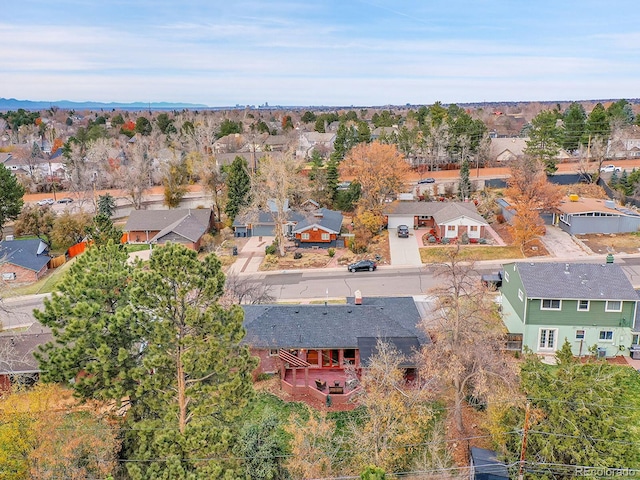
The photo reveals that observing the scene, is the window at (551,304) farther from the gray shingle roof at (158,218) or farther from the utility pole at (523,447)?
the gray shingle roof at (158,218)

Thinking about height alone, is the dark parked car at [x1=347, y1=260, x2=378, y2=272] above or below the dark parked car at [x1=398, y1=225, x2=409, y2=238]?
below

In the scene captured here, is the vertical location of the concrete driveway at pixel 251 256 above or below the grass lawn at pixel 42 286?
above

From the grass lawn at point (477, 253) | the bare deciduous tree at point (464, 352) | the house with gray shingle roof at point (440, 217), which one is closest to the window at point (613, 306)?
the bare deciduous tree at point (464, 352)

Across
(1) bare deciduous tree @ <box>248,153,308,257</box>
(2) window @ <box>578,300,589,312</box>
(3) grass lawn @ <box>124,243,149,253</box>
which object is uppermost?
(1) bare deciduous tree @ <box>248,153,308,257</box>

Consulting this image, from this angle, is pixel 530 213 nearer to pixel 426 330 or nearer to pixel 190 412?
pixel 426 330

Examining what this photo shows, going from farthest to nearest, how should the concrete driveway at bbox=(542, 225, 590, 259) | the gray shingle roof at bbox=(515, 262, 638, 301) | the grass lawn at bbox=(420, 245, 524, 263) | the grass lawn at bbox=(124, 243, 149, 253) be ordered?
the grass lawn at bbox=(124, 243, 149, 253), the grass lawn at bbox=(420, 245, 524, 263), the concrete driveway at bbox=(542, 225, 590, 259), the gray shingle roof at bbox=(515, 262, 638, 301)

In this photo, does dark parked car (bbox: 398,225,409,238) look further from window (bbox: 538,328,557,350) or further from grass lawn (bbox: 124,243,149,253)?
grass lawn (bbox: 124,243,149,253)

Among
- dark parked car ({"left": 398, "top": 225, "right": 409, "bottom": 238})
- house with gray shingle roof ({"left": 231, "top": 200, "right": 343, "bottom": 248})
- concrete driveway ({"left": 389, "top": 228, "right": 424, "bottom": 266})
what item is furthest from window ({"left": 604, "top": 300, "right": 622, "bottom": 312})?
house with gray shingle roof ({"left": 231, "top": 200, "right": 343, "bottom": 248})
